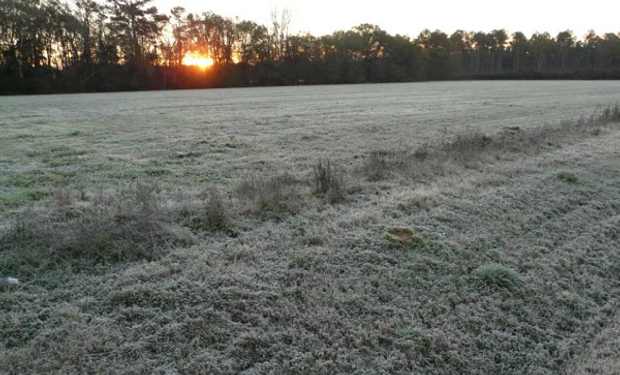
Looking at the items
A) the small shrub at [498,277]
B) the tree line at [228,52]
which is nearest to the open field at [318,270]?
the small shrub at [498,277]

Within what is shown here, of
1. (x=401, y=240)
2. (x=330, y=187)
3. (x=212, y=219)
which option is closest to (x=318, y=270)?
(x=401, y=240)

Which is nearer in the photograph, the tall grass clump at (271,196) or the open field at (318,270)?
the open field at (318,270)

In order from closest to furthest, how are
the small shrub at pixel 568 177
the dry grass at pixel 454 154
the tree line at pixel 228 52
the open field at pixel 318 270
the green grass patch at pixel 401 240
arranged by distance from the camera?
the open field at pixel 318 270 → the green grass patch at pixel 401 240 → the small shrub at pixel 568 177 → the dry grass at pixel 454 154 → the tree line at pixel 228 52

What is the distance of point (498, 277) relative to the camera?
3535 millimetres

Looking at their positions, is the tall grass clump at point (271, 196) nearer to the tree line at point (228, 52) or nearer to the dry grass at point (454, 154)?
the dry grass at point (454, 154)

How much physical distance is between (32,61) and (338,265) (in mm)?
60801

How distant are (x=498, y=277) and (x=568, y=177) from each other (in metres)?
4.28

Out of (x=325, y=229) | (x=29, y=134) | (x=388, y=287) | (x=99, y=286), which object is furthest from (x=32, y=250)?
(x=29, y=134)

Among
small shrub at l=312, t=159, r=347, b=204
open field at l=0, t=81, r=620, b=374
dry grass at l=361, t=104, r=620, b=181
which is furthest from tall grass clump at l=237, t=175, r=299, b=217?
dry grass at l=361, t=104, r=620, b=181

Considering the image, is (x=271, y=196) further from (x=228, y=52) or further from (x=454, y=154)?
(x=228, y=52)

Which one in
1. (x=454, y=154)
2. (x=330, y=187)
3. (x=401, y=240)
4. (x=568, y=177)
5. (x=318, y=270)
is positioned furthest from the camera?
(x=454, y=154)

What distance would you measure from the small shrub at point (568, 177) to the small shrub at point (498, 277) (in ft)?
13.2

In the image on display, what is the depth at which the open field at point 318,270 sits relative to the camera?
264cm

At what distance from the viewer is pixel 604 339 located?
2.88m
